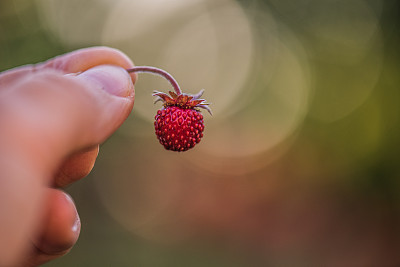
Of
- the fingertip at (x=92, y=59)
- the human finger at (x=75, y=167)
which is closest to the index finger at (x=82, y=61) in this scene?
the fingertip at (x=92, y=59)

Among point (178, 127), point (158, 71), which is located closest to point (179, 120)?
point (178, 127)

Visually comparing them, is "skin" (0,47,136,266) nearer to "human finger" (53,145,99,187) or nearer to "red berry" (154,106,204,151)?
"human finger" (53,145,99,187)

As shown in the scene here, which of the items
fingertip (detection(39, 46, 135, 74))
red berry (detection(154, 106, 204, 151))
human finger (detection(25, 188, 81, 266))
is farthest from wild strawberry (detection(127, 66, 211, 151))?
human finger (detection(25, 188, 81, 266))

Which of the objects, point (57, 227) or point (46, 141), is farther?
point (57, 227)

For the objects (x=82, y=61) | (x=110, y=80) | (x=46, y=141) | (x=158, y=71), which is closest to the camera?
(x=46, y=141)

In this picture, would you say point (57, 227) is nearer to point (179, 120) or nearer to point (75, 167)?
point (75, 167)

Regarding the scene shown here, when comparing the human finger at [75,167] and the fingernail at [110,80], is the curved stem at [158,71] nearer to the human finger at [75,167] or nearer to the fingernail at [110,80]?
the fingernail at [110,80]
